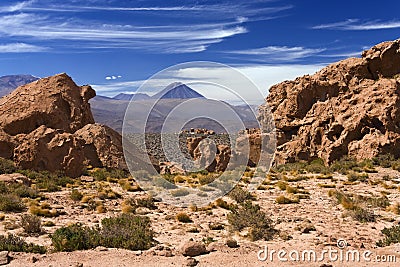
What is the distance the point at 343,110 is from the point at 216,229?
63.0 feet

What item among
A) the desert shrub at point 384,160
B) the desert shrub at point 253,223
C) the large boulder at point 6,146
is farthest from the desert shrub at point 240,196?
the large boulder at point 6,146

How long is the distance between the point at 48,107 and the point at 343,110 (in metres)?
19.8

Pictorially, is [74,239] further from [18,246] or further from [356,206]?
[356,206]

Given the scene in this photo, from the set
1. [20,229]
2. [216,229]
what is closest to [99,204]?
[20,229]

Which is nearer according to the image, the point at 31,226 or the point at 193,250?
the point at 193,250

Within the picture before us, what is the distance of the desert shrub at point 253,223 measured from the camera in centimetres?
916

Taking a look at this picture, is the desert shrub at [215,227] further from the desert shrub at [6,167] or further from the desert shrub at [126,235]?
the desert shrub at [6,167]

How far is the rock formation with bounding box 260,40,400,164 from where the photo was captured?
24.1 metres

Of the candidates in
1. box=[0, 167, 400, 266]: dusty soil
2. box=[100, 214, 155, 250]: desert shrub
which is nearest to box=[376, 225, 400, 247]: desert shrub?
box=[0, 167, 400, 266]: dusty soil

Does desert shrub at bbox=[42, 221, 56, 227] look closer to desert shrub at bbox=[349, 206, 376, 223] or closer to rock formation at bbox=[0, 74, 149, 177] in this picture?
desert shrub at bbox=[349, 206, 376, 223]

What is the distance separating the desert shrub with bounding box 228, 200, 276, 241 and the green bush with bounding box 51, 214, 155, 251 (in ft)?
7.81

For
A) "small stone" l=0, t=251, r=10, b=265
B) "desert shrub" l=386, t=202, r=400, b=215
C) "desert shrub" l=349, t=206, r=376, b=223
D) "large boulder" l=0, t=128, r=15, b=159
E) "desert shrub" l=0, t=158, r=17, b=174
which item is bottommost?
"desert shrub" l=386, t=202, r=400, b=215

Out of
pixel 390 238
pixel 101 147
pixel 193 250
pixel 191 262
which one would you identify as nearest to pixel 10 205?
pixel 193 250

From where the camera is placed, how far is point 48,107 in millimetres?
24578
